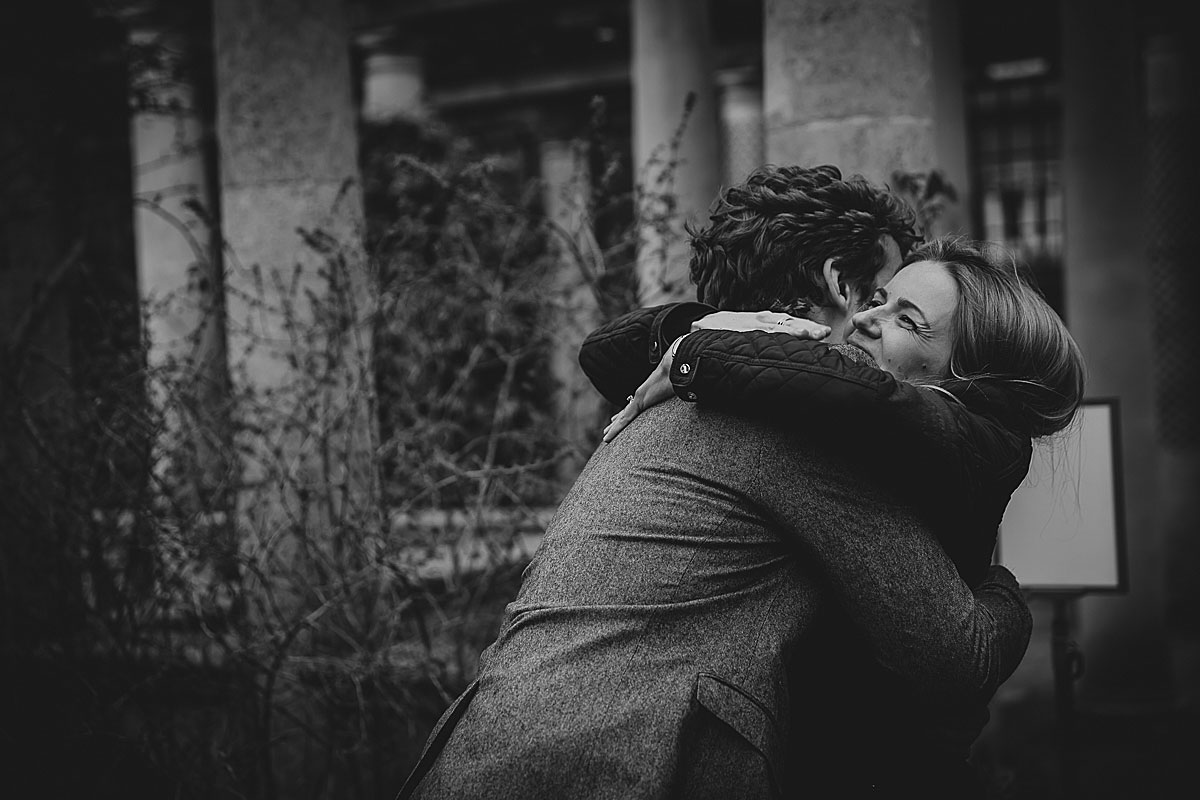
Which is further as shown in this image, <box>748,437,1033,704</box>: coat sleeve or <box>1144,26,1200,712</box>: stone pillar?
<box>1144,26,1200,712</box>: stone pillar

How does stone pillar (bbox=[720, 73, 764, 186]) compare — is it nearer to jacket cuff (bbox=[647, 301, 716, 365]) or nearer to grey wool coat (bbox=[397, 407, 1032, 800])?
jacket cuff (bbox=[647, 301, 716, 365])

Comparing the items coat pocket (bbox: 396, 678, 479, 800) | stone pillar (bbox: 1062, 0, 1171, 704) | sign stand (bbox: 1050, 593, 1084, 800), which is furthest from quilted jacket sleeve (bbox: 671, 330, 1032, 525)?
stone pillar (bbox: 1062, 0, 1171, 704)

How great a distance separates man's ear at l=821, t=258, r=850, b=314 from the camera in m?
2.20

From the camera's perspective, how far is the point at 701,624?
6.15 feet

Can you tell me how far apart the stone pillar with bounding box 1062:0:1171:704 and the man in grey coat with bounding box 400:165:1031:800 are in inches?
236

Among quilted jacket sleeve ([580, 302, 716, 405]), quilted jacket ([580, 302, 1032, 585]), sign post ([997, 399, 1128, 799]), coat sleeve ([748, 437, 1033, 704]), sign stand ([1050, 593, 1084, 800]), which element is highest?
quilted jacket sleeve ([580, 302, 716, 405])

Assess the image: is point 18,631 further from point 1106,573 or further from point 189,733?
point 1106,573

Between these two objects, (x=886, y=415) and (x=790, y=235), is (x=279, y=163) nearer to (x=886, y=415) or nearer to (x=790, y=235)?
(x=790, y=235)

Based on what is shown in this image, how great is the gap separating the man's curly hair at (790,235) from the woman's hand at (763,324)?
0.06m

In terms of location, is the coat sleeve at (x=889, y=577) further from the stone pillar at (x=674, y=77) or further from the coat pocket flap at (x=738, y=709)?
the stone pillar at (x=674, y=77)

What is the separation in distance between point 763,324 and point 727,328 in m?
0.06

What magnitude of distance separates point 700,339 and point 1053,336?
0.65 metres

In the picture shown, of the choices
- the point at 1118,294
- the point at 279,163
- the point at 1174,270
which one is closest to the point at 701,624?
the point at 279,163

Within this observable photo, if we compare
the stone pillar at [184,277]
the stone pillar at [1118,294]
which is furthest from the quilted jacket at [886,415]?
the stone pillar at [1118,294]
